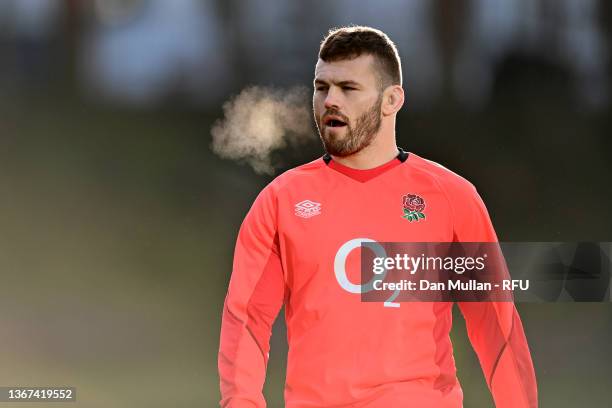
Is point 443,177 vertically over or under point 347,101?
under

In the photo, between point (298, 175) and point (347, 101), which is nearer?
point (347, 101)

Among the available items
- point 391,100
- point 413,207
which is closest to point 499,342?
point 413,207

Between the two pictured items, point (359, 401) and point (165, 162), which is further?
point (165, 162)

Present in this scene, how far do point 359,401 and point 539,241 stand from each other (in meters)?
2.11

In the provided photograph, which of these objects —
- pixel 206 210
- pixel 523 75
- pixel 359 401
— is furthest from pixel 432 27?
pixel 359 401

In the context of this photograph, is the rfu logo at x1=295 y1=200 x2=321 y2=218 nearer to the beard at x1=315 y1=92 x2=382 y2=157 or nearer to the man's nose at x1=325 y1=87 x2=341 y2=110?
the beard at x1=315 y1=92 x2=382 y2=157

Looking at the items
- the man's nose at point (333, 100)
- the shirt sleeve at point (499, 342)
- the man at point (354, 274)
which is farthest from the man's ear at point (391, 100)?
the shirt sleeve at point (499, 342)

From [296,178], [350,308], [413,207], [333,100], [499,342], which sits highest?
[333,100]

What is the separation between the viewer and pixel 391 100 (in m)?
2.28

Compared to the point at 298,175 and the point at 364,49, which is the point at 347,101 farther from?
the point at 298,175

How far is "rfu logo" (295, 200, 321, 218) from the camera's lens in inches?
87.6

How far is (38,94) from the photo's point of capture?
4.23 meters

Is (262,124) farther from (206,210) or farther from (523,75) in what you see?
(523,75)

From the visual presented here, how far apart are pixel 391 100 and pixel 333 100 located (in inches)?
7.0
